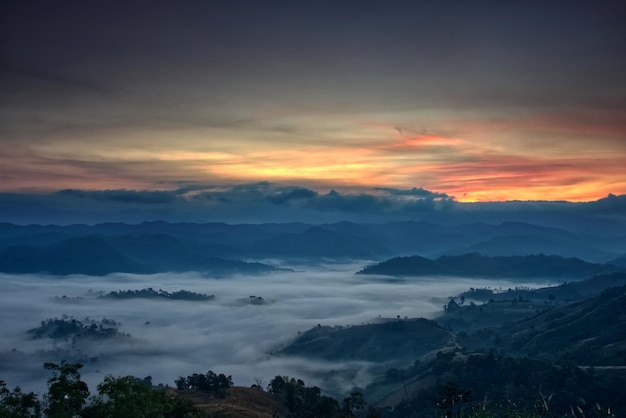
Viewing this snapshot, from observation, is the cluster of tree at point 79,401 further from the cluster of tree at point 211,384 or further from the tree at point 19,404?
the cluster of tree at point 211,384

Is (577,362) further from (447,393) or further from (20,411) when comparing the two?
(20,411)

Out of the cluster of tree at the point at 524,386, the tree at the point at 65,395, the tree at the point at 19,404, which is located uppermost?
the tree at the point at 65,395

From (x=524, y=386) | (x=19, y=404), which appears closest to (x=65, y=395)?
(x=19, y=404)

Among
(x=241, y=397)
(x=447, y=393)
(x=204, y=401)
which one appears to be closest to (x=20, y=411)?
(x=447, y=393)

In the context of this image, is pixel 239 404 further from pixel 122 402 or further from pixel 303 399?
pixel 122 402

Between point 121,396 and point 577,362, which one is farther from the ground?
point 121,396

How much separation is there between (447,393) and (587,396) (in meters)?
100

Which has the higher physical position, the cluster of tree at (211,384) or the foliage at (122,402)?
the foliage at (122,402)

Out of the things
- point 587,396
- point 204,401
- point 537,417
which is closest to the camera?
point 537,417

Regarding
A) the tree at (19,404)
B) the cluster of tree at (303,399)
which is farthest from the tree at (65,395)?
the cluster of tree at (303,399)

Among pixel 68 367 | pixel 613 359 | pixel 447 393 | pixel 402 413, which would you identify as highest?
pixel 68 367

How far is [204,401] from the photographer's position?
106 metres

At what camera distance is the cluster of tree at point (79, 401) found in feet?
116

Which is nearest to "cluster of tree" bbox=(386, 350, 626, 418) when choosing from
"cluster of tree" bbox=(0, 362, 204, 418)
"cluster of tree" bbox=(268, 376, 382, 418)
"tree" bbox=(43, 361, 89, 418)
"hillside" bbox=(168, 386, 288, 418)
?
"cluster of tree" bbox=(268, 376, 382, 418)
